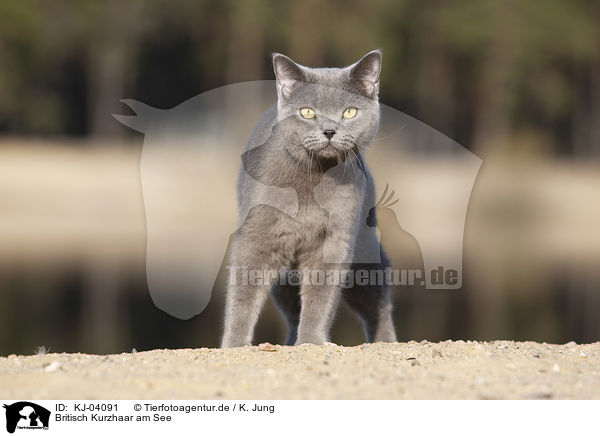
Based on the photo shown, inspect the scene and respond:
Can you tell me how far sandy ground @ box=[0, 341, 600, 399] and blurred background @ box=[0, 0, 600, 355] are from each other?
16.9 feet

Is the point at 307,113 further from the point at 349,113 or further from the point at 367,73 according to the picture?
the point at 367,73

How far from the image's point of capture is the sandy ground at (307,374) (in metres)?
2.57

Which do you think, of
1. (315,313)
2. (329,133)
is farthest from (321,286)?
(329,133)

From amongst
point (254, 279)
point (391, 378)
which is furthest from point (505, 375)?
point (254, 279)

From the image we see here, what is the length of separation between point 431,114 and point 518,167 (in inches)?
204

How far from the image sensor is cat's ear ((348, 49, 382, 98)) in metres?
3.85

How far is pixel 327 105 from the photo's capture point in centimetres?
382

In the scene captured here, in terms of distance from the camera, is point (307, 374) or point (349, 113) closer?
point (307, 374)

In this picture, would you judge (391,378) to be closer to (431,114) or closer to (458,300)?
(458,300)

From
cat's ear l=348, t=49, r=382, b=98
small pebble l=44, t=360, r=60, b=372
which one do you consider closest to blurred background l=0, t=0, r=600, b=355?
cat's ear l=348, t=49, r=382, b=98

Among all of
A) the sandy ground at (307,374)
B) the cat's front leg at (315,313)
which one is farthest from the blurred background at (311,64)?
the sandy ground at (307,374)

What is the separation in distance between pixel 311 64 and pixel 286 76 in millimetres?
13768
